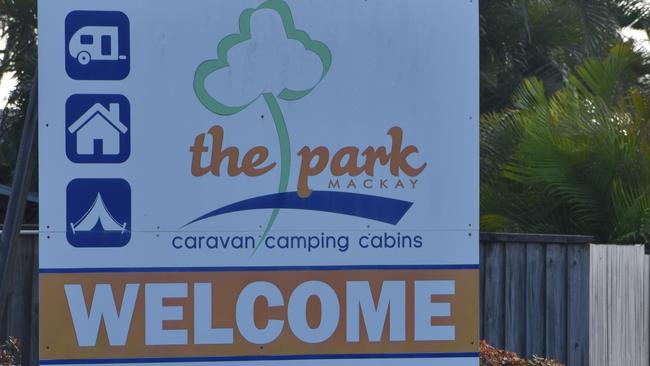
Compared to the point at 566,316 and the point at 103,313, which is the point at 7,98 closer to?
the point at 566,316

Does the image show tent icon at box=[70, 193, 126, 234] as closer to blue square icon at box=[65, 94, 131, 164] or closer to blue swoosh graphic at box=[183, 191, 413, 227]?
blue square icon at box=[65, 94, 131, 164]

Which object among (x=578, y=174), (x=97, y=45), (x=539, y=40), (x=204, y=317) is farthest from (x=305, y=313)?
(x=539, y=40)

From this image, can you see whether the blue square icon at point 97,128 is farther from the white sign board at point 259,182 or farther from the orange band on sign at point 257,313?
the orange band on sign at point 257,313

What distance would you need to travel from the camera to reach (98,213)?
4.03m

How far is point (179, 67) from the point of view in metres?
4.10

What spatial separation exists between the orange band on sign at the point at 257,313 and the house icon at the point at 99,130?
46 centimetres

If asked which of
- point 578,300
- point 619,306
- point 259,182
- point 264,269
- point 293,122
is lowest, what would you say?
point 619,306

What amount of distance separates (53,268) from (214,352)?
658 mm

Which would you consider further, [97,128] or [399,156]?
[399,156]

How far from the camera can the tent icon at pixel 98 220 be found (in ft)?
13.2

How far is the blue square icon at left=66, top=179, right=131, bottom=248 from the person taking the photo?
4008 mm

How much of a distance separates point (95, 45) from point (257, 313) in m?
1.14

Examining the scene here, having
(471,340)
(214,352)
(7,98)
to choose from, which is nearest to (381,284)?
(471,340)

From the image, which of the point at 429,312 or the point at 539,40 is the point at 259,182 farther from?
the point at 539,40
